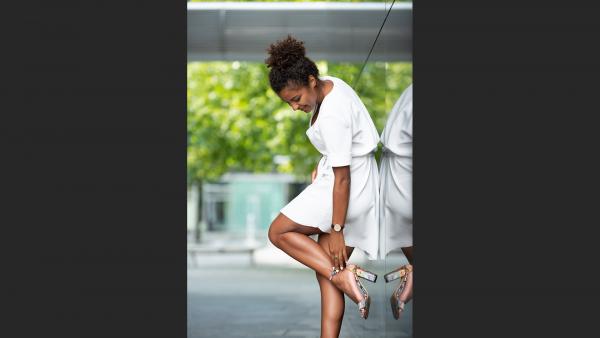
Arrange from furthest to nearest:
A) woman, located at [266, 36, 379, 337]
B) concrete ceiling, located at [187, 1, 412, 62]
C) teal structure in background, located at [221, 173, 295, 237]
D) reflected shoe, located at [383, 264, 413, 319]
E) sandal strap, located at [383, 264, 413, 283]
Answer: teal structure in background, located at [221, 173, 295, 237] → concrete ceiling, located at [187, 1, 412, 62] → woman, located at [266, 36, 379, 337] → sandal strap, located at [383, 264, 413, 283] → reflected shoe, located at [383, 264, 413, 319]

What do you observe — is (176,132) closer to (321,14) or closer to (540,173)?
(540,173)

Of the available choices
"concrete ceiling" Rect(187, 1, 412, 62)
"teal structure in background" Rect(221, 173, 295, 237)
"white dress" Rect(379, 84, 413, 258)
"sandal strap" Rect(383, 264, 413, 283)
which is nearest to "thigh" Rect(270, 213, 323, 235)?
"white dress" Rect(379, 84, 413, 258)

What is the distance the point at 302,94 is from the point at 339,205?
27.3 inches

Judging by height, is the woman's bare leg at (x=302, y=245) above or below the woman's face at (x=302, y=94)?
below

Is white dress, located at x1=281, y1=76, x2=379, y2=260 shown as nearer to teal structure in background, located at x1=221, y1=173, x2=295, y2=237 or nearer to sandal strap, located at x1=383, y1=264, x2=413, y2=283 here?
sandal strap, located at x1=383, y1=264, x2=413, y2=283

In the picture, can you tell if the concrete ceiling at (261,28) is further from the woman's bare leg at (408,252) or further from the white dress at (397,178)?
the woman's bare leg at (408,252)

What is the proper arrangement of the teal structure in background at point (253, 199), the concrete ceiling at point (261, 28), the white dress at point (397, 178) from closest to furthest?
the white dress at point (397, 178)
the concrete ceiling at point (261, 28)
the teal structure in background at point (253, 199)

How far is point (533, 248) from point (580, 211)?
0.21m

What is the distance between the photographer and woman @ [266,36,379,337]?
468cm

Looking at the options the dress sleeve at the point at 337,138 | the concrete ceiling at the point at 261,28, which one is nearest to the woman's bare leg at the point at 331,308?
the dress sleeve at the point at 337,138

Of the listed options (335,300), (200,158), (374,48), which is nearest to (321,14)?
(374,48)

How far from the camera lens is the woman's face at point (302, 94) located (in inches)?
189

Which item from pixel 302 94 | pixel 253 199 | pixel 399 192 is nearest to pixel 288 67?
pixel 302 94

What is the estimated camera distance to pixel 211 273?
17516 mm
